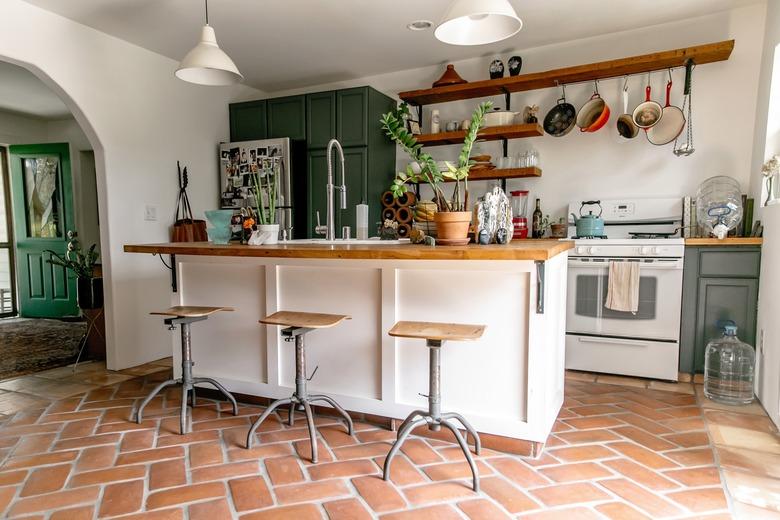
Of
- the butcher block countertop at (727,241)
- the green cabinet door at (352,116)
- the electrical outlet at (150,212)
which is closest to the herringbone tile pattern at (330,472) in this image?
the butcher block countertop at (727,241)

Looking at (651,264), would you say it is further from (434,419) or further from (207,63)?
(207,63)

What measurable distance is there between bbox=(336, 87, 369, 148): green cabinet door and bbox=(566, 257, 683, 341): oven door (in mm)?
2117

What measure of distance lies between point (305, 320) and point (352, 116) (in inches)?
102

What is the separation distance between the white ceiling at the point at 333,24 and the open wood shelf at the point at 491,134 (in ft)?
2.32

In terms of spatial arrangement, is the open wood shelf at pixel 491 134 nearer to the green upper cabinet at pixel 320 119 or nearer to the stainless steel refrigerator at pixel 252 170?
the green upper cabinet at pixel 320 119

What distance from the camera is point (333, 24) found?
3445mm

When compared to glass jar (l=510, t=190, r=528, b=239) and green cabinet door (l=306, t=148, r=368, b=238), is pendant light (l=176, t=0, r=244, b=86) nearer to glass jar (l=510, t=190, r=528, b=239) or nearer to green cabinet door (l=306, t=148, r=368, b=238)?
green cabinet door (l=306, t=148, r=368, b=238)

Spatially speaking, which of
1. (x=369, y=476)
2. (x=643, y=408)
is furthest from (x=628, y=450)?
(x=369, y=476)

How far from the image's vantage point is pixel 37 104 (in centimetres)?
547

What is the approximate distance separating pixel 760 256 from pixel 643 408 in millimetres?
1263

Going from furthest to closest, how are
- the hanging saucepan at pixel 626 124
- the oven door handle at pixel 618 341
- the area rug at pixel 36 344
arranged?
the area rug at pixel 36 344 → the hanging saucepan at pixel 626 124 → the oven door handle at pixel 618 341

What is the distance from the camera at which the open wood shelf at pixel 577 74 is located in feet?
10.6

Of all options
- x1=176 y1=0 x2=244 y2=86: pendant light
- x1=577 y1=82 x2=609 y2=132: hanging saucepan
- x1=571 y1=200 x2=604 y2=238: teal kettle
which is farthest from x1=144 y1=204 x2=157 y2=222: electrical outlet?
x1=577 y1=82 x2=609 y2=132: hanging saucepan

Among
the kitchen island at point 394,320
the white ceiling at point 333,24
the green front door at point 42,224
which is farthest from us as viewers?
the green front door at point 42,224
